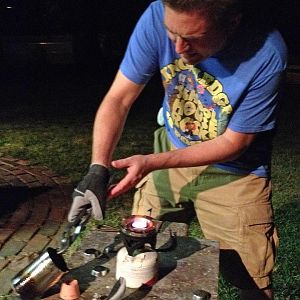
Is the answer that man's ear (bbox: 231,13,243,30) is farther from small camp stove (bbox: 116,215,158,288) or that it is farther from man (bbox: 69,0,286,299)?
small camp stove (bbox: 116,215,158,288)

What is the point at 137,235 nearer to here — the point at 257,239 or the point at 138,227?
the point at 138,227

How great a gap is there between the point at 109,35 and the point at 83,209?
13.6 m

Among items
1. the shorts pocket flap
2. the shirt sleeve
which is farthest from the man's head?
the shorts pocket flap

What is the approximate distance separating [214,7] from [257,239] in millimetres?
1172

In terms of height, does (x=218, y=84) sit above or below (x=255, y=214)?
above

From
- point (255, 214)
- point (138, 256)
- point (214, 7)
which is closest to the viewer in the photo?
point (214, 7)

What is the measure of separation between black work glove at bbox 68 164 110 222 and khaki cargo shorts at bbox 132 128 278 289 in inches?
24.7

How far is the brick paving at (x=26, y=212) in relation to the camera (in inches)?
153

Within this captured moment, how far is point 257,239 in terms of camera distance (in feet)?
8.71

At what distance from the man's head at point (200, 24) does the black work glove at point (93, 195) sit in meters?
0.59

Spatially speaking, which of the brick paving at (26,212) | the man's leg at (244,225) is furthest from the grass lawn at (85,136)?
the man's leg at (244,225)

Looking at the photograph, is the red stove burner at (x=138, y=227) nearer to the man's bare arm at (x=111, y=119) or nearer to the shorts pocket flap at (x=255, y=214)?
the man's bare arm at (x=111, y=119)

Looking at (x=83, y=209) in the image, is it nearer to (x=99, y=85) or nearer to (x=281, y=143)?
(x=281, y=143)

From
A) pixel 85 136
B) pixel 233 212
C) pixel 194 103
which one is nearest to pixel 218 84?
pixel 194 103
